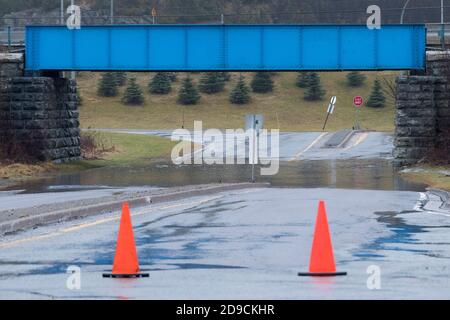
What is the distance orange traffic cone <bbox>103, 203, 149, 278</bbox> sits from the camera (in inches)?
502

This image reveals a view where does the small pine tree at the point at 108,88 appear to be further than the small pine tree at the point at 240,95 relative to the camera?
Yes

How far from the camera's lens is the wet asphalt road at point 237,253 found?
465 inches

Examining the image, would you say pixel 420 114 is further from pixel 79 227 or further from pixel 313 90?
pixel 313 90

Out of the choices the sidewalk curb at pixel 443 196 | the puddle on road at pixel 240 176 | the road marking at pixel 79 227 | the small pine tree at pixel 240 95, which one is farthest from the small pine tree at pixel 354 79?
the road marking at pixel 79 227

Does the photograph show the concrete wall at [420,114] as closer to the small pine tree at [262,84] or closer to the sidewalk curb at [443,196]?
the sidewalk curb at [443,196]

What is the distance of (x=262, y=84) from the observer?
9950 cm

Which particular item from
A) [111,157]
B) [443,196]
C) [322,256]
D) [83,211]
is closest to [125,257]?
[322,256]

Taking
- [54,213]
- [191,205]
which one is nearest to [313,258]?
[54,213]

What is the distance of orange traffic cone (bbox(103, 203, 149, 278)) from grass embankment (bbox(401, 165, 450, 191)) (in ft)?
63.9

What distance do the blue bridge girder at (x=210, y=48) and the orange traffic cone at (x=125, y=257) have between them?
32648mm

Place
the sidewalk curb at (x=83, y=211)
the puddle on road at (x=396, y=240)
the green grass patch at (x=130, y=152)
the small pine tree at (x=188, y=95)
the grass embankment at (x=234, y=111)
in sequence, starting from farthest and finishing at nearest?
the small pine tree at (x=188, y=95) < the grass embankment at (x=234, y=111) < the green grass patch at (x=130, y=152) < the sidewalk curb at (x=83, y=211) < the puddle on road at (x=396, y=240)

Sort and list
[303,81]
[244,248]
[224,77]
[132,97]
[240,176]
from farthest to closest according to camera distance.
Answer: [224,77] < [303,81] < [132,97] < [240,176] < [244,248]

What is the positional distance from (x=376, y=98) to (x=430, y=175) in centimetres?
5813
